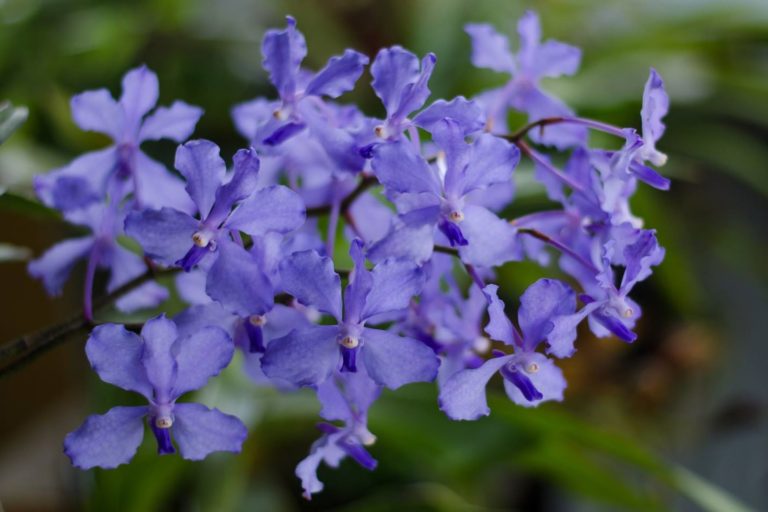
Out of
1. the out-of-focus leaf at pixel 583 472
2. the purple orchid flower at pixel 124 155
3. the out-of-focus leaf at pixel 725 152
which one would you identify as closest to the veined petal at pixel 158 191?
the purple orchid flower at pixel 124 155

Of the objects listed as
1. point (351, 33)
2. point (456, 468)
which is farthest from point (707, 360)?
point (351, 33)

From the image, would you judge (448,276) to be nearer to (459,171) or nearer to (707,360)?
(459,171)

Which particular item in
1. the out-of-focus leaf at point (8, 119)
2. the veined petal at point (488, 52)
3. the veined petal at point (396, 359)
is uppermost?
the veined petal at point (488, 52)

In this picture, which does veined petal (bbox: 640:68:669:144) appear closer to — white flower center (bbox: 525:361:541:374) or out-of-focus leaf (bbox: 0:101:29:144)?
white flower center (bbox: 525:361:541:374)

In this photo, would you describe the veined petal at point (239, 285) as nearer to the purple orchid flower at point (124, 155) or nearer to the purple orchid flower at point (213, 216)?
the purple orchid flower at point (213, 216)

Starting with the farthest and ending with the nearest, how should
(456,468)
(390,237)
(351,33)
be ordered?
1. (351,33)
2. (456,468)
3. (390,237)

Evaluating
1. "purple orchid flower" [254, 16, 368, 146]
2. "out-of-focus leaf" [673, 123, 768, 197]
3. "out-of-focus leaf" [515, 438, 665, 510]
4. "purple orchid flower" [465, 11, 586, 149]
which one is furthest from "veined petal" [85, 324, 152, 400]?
"out-of-focus leaf" [673, 123, 768, 197]
